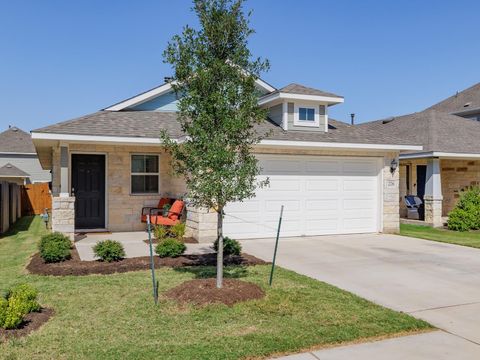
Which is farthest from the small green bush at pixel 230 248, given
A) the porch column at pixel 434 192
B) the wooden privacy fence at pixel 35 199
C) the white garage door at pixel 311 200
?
the wooden privacy fence at pixel 35 199

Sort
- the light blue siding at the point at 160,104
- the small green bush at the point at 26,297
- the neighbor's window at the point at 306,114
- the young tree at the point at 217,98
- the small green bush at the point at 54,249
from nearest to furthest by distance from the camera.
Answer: the small green bush at the point at 26,297 → the young tree at the point at 217,98 → the small green bush at the point at 54,249 → the neighbor's window at the point at 306,114 → the light blue siding at the point at 160,104

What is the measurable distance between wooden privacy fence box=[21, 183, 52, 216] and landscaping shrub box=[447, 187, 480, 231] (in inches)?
764

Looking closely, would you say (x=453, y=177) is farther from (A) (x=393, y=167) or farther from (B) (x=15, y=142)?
(B) (x=15, y=142)

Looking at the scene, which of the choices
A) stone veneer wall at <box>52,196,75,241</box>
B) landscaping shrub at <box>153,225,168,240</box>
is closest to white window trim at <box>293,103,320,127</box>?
landscaping shrub at <box>153,225,168,240</box>

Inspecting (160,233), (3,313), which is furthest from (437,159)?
(3,313)

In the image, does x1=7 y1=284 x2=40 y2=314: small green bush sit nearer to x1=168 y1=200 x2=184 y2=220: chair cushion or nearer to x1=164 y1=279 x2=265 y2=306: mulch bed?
x1=164 y1=279 x2=265 y2=306: mulch bed

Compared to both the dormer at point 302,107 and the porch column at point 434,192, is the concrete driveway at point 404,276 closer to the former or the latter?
the dormer at point 302,107

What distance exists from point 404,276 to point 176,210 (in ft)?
22.2

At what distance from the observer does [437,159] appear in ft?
50.7

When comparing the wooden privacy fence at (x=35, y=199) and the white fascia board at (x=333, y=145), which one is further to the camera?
the wooden privacy fence at (x=35, y=199)

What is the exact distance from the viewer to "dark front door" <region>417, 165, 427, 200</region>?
18.1 metres

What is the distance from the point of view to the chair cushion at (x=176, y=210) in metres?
12.0

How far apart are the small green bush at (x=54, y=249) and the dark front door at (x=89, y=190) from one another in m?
4.49

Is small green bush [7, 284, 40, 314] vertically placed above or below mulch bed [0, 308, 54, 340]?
above
